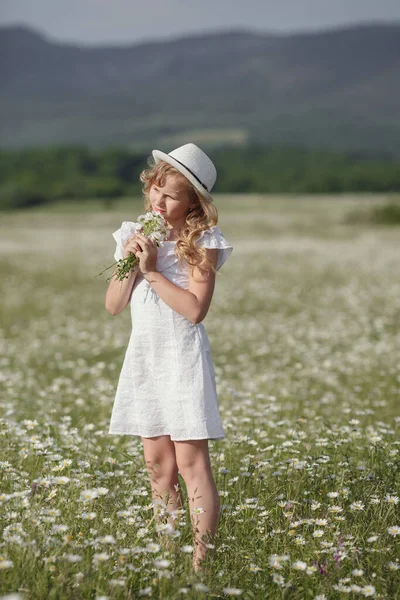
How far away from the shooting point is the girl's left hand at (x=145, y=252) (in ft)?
13.8

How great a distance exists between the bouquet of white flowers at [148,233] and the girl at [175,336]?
0.14ft

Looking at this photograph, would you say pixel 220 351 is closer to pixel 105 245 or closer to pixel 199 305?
pixel 199 305

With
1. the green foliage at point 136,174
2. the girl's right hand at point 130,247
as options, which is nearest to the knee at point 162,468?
the girl's right hand at point 130,247

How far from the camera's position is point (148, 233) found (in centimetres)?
423

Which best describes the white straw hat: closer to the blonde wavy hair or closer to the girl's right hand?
the blonde wavy hair

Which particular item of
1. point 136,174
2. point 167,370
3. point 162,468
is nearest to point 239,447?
point 162,468

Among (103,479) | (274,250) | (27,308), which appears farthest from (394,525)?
(274,250)

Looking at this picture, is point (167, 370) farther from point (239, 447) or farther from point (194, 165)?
point (239, 447)

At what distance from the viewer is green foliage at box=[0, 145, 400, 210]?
90.3m

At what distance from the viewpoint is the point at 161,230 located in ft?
13.9

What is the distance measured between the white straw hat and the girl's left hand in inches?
15.8

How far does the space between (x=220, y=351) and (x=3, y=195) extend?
72083mm

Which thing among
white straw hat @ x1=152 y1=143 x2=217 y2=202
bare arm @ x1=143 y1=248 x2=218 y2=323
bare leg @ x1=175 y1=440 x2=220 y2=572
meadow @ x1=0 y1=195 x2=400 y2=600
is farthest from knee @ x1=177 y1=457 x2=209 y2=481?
white straw hat @ x1=152 y1=143 x2=217 y2=202

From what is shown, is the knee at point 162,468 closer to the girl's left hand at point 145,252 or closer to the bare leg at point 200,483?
the bare leg at point 200,483
